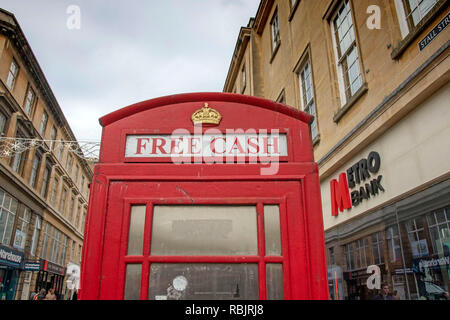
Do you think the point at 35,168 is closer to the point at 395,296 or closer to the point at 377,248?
the point at 377,248

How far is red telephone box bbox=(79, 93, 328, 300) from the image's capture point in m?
2.32

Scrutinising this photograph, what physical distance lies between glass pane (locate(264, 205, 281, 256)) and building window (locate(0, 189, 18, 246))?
1896cm

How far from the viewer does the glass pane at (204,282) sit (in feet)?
7.50

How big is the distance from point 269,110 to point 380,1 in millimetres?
5554

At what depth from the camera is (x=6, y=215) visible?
718 inches

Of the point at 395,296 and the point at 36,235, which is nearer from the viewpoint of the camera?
the point at 395,296

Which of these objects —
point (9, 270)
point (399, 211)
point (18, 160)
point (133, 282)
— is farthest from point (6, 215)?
point (133, 282)

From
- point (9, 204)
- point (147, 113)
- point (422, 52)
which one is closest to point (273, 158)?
point (147, 113)

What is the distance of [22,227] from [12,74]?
8.75 meters

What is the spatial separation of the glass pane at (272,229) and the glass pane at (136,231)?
2.82 feet

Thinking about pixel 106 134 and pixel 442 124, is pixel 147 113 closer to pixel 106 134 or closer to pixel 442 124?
pixel 106 134

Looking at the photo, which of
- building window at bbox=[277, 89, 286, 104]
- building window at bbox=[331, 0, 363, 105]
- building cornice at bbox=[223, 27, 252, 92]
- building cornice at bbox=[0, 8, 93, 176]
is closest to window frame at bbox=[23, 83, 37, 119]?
building cornice at bbox=[0, 8, 93, 176]

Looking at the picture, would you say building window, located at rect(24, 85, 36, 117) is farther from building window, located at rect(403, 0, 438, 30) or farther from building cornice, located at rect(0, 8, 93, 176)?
building window, located at rect(403, 0, 438, 30)
